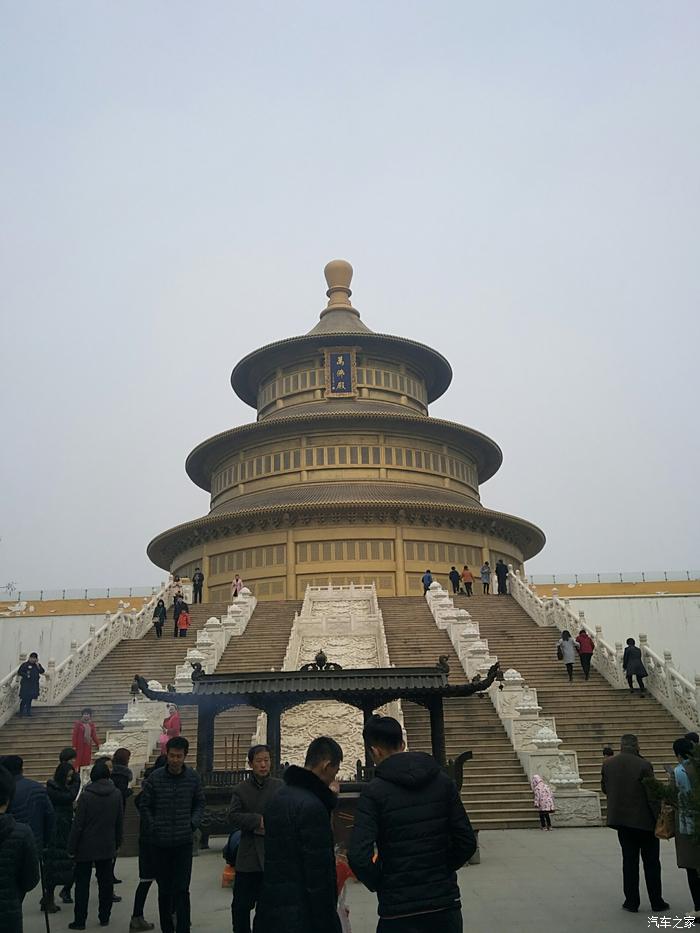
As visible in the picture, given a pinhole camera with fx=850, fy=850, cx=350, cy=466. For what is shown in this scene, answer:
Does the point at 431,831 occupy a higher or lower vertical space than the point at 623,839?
higher

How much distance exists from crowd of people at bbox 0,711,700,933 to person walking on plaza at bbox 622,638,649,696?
1075 cm

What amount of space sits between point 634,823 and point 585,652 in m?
12.2

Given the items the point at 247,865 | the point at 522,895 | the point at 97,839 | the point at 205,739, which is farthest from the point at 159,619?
the point at 247,865

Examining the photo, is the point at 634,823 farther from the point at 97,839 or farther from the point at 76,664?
the point at 76,664

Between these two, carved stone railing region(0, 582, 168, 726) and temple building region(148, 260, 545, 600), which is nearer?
carved stone railing region(0, 582, 168, 726)

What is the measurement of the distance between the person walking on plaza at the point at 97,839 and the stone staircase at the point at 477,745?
257 inches

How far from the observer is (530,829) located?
12.7 m

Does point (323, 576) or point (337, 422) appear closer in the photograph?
point (323, 576)

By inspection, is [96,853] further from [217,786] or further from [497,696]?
[497,696]

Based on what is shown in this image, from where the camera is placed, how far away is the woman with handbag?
20.7 feet

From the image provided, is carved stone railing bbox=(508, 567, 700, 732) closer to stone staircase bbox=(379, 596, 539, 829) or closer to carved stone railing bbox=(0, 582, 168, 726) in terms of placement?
stone staircase bbox=(379, 596, 539, 829)

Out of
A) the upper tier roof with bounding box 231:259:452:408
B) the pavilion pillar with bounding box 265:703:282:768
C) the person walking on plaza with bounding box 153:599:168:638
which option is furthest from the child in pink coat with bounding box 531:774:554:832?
the upper tier roof with bounding box 231:259:452:408

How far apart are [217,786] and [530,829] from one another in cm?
490

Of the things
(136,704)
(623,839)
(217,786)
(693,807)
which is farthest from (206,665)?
(693,807)
